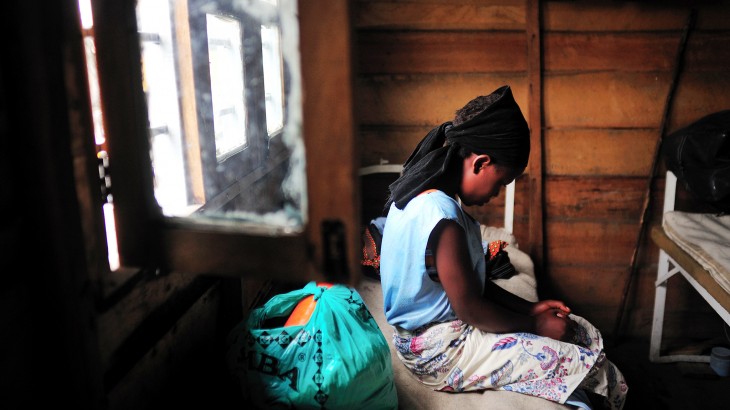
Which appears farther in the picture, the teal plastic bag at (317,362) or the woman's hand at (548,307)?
the woman's hand at (548,307)

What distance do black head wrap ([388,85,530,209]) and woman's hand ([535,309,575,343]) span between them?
20.8 inches

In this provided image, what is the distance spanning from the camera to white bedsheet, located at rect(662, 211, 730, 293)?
240cm

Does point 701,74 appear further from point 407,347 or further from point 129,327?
point 129,327

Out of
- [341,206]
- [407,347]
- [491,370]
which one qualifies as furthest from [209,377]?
[341,206]

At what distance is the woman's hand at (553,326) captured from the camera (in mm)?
1890

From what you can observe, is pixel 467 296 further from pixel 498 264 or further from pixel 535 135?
pixel 535 135

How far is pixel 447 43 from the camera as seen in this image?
3238 millimetres

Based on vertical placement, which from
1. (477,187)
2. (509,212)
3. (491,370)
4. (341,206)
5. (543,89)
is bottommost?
(491,370)

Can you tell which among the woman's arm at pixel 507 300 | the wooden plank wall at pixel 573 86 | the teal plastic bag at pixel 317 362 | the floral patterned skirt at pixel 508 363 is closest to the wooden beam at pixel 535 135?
the wooden plank wall at pixel 573 86

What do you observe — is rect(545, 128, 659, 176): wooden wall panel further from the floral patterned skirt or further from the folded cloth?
the floral patterned skirt

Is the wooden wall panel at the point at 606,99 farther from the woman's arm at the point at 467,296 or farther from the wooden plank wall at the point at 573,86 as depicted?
the woman's arm at the point at 467,296

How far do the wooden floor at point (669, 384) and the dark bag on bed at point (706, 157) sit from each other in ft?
3.20

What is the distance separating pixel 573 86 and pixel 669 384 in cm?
177

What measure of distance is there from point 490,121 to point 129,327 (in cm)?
125
